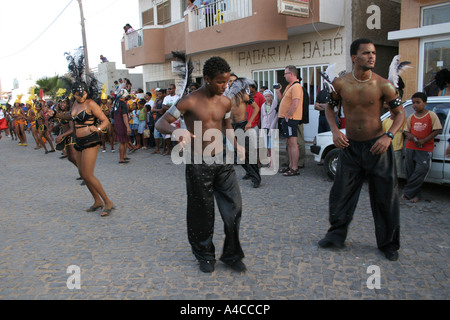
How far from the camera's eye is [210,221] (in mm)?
3438

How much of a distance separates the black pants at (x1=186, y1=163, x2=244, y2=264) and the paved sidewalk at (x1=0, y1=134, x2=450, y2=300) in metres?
0.28

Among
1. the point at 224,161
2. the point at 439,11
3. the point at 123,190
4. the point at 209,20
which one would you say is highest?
the point at 209,20

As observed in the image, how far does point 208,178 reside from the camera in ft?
11.0

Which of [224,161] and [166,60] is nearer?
[224,161]

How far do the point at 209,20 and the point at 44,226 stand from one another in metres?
10.9

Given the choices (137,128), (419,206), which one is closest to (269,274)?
(419,206)

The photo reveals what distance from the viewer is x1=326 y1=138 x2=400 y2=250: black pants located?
3613 millimetres

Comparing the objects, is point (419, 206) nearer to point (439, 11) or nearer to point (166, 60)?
point (439, 11)

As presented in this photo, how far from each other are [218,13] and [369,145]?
36.4 ft

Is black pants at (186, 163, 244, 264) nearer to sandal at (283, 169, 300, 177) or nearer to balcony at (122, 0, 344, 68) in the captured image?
sandal at (283, 169, 300, 177)

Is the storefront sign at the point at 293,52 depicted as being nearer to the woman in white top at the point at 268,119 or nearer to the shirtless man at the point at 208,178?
the woman in white top at the point at 268,119

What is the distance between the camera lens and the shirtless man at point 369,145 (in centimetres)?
358

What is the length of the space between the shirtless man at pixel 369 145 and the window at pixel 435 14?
690 cm

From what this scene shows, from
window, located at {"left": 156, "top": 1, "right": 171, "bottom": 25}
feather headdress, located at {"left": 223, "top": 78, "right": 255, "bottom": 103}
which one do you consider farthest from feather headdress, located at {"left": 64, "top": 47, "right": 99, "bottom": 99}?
window, located at {"left": 156, "top": 1, "right": 171, "bottom": 25}
